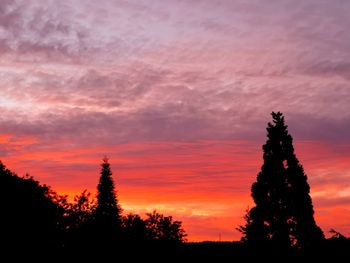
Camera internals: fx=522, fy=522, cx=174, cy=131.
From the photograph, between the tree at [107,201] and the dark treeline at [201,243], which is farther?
the tree at [107,201]

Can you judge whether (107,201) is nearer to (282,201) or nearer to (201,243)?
(201,243)

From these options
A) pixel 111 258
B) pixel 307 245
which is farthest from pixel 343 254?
pixel 111 258

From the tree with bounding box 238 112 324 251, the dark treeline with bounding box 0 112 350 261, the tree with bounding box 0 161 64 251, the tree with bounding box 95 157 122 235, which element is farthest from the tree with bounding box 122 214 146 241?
the tree with bounding box 238 112 324 251

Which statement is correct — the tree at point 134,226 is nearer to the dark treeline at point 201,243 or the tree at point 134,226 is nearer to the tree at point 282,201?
the dark treeline at point 201,243

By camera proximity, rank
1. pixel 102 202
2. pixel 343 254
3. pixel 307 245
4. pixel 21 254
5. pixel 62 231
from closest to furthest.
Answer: pixel 343 254 < pixel 307 245 < pixel 21 254 < pixel 62 231 < pixel 102 202

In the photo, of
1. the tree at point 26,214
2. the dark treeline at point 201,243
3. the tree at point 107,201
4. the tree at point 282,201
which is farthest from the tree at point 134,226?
the tree at point 282,201

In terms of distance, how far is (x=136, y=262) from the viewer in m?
58.0

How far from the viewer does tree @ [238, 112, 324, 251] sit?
49531mm

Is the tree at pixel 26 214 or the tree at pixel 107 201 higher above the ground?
the tree at pixel 107 201

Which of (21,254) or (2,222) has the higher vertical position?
(2,222)

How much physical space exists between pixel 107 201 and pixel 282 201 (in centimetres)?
5866

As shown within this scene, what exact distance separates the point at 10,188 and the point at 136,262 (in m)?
16.4

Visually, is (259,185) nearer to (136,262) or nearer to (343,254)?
(136,262)

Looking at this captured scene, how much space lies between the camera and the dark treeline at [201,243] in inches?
1966
